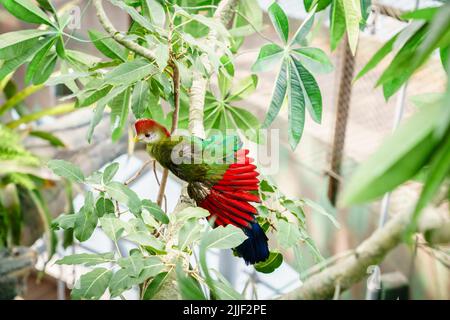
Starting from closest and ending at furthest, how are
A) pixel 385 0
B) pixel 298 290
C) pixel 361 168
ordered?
1. pixel 361 168
2. pixel 298 290
3. pixel 385 0

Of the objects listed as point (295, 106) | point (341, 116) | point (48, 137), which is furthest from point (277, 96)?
point (48, 137)

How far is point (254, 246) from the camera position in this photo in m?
0.88

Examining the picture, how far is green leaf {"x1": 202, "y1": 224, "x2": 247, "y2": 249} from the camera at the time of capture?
0.69 m

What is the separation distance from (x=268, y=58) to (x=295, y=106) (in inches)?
3.3

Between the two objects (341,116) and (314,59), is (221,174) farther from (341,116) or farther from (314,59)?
(341,116)

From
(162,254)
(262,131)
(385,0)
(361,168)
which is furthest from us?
(385,0)

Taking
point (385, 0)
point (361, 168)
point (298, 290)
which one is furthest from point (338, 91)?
point (361, 168)

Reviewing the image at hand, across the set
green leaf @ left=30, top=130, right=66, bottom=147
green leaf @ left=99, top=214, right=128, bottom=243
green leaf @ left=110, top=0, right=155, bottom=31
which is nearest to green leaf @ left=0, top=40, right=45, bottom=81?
green leaf @ left=110, top=0, right=155, bottom=31

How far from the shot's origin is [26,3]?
35.9 inches

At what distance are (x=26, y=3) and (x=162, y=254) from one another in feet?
1.55

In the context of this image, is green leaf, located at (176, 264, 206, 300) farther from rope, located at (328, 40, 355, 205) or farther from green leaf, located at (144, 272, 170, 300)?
rope, located at (328, 40, 355, 205)

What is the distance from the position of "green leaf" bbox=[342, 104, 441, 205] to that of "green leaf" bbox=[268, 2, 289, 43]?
59 cm
